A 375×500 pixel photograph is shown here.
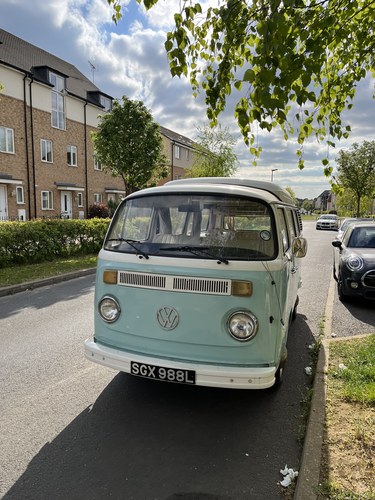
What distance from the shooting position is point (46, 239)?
12.0 meters

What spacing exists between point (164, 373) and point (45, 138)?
27.6 m

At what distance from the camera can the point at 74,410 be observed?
371 centimetres

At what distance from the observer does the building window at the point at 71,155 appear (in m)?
30.2

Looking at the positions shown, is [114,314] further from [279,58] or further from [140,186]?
[140,186]

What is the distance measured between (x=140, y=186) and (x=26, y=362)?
56.1 ft

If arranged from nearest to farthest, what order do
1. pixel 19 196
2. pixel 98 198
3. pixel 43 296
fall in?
pixel 43 296 < pixel 19 196 < pixel 98 198

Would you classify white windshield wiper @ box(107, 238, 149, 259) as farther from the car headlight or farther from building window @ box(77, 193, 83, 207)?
building window @ box(77, 193, 83, 207)

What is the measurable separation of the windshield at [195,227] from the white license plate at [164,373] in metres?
0.98

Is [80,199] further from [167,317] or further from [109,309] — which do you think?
[167,317]

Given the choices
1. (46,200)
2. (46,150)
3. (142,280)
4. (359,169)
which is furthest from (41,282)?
(359,169)

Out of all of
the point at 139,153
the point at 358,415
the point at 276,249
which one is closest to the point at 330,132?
the point at 276,249

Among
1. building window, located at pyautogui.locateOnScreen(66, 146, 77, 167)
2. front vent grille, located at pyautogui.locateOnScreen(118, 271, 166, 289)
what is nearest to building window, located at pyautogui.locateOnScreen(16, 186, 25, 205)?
building window, located at pyautogui.locateOnScreen(66, 146, 77, 167)

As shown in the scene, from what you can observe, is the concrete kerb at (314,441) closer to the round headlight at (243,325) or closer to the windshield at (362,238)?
the round headlight at (243,325)

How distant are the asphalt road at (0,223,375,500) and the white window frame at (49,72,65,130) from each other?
88.2 feet
